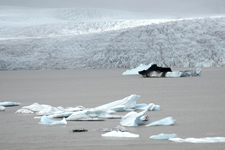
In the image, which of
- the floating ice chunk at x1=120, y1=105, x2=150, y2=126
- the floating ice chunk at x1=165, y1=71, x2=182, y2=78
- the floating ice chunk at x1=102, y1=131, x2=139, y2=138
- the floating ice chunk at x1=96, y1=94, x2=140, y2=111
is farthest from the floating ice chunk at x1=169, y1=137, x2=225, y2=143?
the floating ice chunk at x1=165, y1=71, x2=182, y2=78

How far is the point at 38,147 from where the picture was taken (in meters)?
2.14

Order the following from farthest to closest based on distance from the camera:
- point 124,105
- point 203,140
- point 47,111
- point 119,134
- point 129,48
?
point 129,48, point 124,105, point 47,111, point 119,134, point 203,140

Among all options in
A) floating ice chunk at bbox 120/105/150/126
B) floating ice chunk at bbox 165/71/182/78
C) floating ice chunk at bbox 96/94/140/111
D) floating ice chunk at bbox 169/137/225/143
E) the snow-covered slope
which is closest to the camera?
floating ice chunk at bbox 169/137/225/143

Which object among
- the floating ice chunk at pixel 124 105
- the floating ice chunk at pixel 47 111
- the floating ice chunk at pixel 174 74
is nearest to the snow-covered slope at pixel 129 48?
the floating ice chunk at pixel 174 74

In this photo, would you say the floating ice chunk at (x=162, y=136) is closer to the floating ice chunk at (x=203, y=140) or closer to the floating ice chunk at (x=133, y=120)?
the floating ice chunk at (x=203, y=140)

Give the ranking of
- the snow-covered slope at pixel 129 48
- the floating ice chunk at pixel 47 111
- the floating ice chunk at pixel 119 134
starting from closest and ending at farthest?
1. the floating ice chunk at pixel 119 134
2. the floating ice chunk at pixel 47 111
3. the snow-covered slope at pixel 129 48

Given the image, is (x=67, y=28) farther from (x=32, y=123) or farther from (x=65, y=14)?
(x=32, y=123)

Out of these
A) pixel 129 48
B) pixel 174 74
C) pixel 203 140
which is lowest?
pixel 203 140

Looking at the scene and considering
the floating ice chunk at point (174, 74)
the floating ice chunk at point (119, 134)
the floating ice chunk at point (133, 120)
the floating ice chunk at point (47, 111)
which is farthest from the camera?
the floating ice chunk at point (174, 74)

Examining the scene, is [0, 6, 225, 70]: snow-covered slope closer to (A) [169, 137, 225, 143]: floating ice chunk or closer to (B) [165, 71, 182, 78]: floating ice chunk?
(B) [165, 71, 182, 78]: floating ice chunk

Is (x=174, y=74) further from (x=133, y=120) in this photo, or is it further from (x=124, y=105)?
(x=133, y=120)

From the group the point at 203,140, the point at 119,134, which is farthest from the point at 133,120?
the point at 203,140

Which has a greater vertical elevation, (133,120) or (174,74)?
(174,74)

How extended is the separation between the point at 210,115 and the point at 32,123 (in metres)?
1.37
